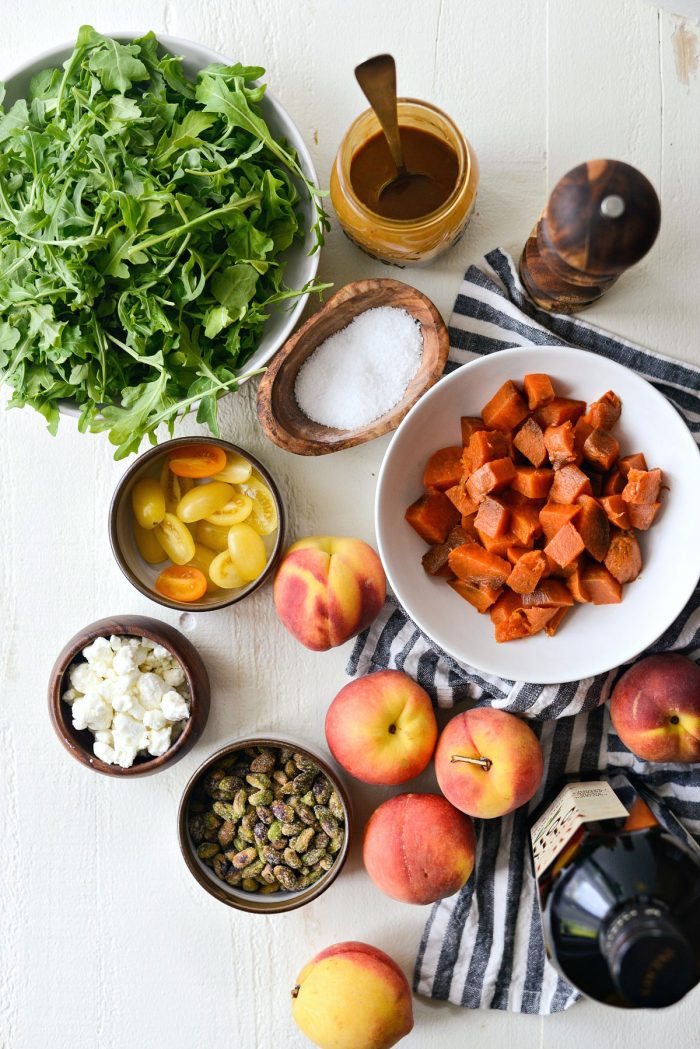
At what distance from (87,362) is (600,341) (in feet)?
2.27

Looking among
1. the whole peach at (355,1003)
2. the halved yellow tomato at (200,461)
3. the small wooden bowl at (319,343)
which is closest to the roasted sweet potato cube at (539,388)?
the small wooden bowl at (319,343)

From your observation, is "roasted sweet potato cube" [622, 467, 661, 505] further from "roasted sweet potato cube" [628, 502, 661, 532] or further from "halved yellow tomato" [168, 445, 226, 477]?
"halved yellow tomato" [168, 445, 226, 477]

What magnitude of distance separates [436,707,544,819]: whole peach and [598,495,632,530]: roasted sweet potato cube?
303mm

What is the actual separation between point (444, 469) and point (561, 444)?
0.16 meters

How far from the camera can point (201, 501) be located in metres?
1.24

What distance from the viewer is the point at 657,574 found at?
1130 mm

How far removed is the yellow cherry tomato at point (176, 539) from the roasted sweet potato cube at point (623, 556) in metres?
Result: 0.58

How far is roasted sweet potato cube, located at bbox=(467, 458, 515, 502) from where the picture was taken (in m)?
1.09

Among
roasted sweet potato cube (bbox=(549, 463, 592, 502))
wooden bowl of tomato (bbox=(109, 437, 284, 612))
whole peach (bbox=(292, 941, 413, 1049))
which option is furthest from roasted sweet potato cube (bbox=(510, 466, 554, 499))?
whole peach (bbox=(292, 941, 413, 1049))

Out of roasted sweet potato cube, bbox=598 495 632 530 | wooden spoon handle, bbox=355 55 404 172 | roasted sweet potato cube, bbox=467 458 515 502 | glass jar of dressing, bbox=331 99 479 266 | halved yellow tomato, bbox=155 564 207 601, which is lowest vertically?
halved yellow tomato, bbox=155 564 207 601

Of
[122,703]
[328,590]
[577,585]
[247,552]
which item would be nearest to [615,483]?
[577,585]

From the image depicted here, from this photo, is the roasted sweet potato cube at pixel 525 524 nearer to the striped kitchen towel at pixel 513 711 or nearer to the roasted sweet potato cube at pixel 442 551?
the roasted sweet potato cube at pixel 442 551

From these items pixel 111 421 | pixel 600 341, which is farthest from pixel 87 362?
pixel 600 341

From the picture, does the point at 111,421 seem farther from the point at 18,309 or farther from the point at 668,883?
the point at 668,883
